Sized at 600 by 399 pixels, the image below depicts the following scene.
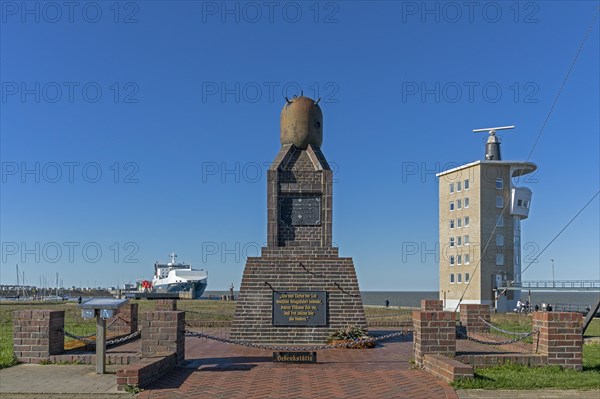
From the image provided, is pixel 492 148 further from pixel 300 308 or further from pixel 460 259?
pixel 300 308

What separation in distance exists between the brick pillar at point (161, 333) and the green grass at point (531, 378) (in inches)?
221

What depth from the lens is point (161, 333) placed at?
41.0 feet

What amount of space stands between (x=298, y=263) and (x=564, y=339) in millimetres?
7735

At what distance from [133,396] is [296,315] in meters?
8.23

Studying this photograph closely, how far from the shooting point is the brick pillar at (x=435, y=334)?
12.2m

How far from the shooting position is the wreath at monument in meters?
16.0

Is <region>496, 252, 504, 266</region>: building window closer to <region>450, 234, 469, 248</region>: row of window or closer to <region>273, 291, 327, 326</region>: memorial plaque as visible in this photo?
<region>450, 234, 469, 248</region>: row of window

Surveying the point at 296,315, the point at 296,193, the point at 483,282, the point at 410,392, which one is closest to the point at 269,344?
the point at 296,315

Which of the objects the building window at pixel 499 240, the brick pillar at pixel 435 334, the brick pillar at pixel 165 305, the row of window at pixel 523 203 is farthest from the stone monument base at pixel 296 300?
the row of window at pixel 523 203

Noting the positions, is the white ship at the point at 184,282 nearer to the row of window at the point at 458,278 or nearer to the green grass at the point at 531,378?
the row of window at the point at 458,278

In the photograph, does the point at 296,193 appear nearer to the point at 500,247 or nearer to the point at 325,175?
the point at 325,175

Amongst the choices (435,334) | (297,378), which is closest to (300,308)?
(435,334)

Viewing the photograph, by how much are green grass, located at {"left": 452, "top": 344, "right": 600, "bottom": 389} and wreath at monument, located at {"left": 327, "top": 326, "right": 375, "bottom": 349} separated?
4.75m

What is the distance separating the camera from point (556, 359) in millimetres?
11953
